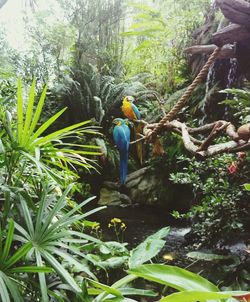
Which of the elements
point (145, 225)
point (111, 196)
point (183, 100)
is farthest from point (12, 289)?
point (111, 196)

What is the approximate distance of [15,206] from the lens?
1179mm

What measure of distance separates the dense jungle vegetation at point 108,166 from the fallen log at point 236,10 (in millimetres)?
479

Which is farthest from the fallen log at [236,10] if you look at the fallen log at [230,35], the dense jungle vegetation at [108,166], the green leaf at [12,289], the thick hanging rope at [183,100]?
the green leaf at [12,289]

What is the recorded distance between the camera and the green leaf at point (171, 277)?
20.1 inches

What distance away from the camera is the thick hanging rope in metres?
1.85

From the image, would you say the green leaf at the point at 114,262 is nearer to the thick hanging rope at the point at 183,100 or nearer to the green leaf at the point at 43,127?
the green leaf at the point at 43,127

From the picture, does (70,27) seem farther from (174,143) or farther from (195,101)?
(174,143)

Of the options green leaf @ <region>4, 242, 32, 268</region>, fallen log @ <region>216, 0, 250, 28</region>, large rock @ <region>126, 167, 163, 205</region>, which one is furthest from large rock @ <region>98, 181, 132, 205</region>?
green leaf @ <region>4, 242, 32, 268</region>

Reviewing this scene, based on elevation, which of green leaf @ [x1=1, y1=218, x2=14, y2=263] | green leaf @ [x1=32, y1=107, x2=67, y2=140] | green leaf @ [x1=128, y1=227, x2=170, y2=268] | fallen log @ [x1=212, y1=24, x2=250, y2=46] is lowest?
green leaf @ [x1=128, y1=227, x2=170, y2=268]

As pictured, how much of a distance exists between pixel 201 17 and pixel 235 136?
17.6ft

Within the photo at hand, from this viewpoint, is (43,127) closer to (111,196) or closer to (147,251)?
(147,251)

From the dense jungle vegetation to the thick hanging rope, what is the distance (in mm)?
188

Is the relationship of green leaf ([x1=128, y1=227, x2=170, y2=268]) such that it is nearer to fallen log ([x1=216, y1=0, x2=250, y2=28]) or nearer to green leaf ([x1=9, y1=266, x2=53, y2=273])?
green leaf ([x1=9, y1=266, x2=53, y2=273])

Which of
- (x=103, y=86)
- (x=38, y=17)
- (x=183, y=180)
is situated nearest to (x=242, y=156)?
(x=183, y=180)
